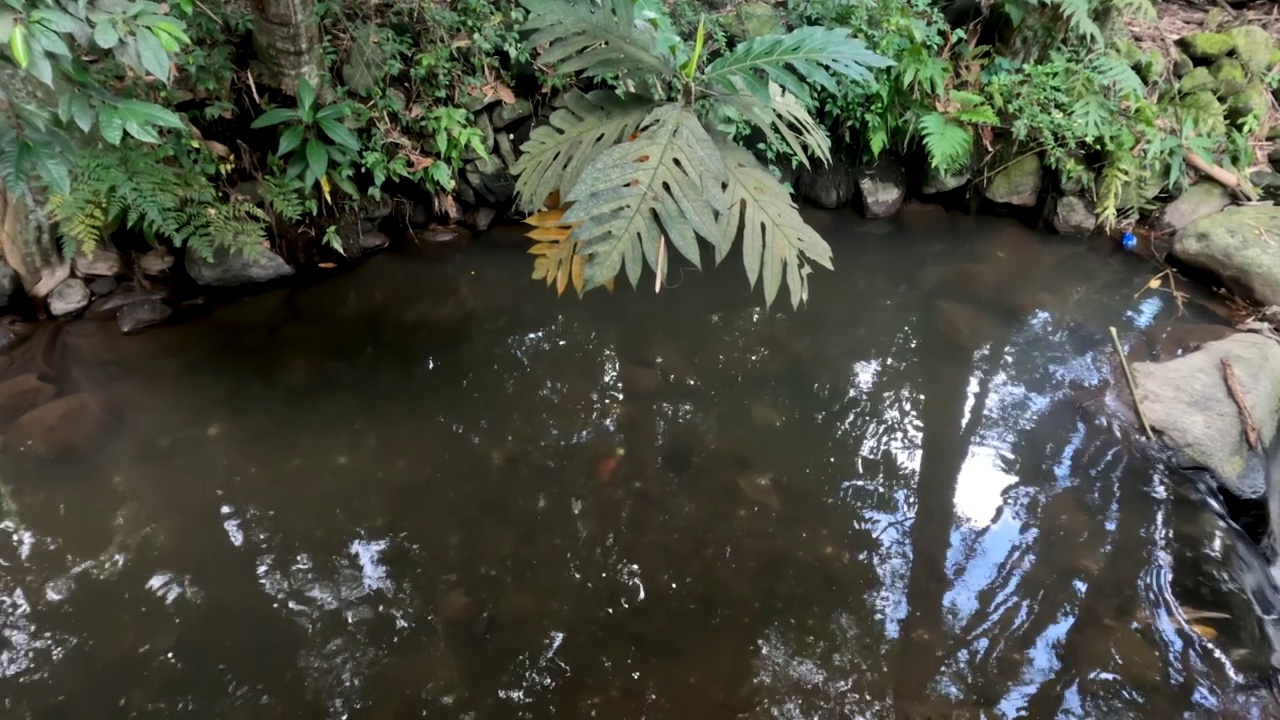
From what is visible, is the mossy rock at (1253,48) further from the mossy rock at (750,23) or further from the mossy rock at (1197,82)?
the mossy rock at (750,23)

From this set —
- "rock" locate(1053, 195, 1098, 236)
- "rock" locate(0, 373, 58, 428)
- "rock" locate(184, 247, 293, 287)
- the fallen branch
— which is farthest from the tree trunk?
the fallen branch

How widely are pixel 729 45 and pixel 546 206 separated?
6.09 ft

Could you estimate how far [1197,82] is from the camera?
4.32 m

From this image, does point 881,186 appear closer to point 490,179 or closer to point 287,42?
point 490,179

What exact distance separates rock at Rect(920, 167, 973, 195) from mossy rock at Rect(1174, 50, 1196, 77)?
60.0 inches

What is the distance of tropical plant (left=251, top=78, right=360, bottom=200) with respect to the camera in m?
3.05

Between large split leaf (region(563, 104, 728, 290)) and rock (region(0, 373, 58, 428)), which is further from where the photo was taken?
rock (region(0, 373, 58, 428))

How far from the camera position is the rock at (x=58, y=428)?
257 centimetres

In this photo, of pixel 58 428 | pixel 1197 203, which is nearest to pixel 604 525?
pixel 58 428

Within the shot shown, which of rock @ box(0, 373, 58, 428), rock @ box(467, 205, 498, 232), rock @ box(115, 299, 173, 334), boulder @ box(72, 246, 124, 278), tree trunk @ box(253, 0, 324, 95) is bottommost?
rock @ box(467, 205, 498, 232)

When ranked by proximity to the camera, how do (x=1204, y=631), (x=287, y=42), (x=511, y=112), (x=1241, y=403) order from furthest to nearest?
1. (x=511, y=112)
2. (x=287, y=42)
3. (x=1241, y=403)
4. (x=1204, y=631)

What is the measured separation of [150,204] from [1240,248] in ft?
16.6

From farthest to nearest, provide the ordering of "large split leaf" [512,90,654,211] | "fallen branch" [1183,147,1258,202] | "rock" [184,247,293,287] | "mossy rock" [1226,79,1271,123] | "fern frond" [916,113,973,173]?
"mossy rock" [1226,79,1271,123] < "fallen branch" [1183,147,1258,202] < "fern frond" [916,113,973,173] < "rock" [184,247,293,287] < "large split leaf" [512,90,654,211]

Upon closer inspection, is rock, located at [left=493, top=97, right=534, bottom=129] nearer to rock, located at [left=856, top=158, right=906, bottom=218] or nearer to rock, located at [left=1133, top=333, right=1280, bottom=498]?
rock, located at [left=856, top=158, right=906, bottom=218]
